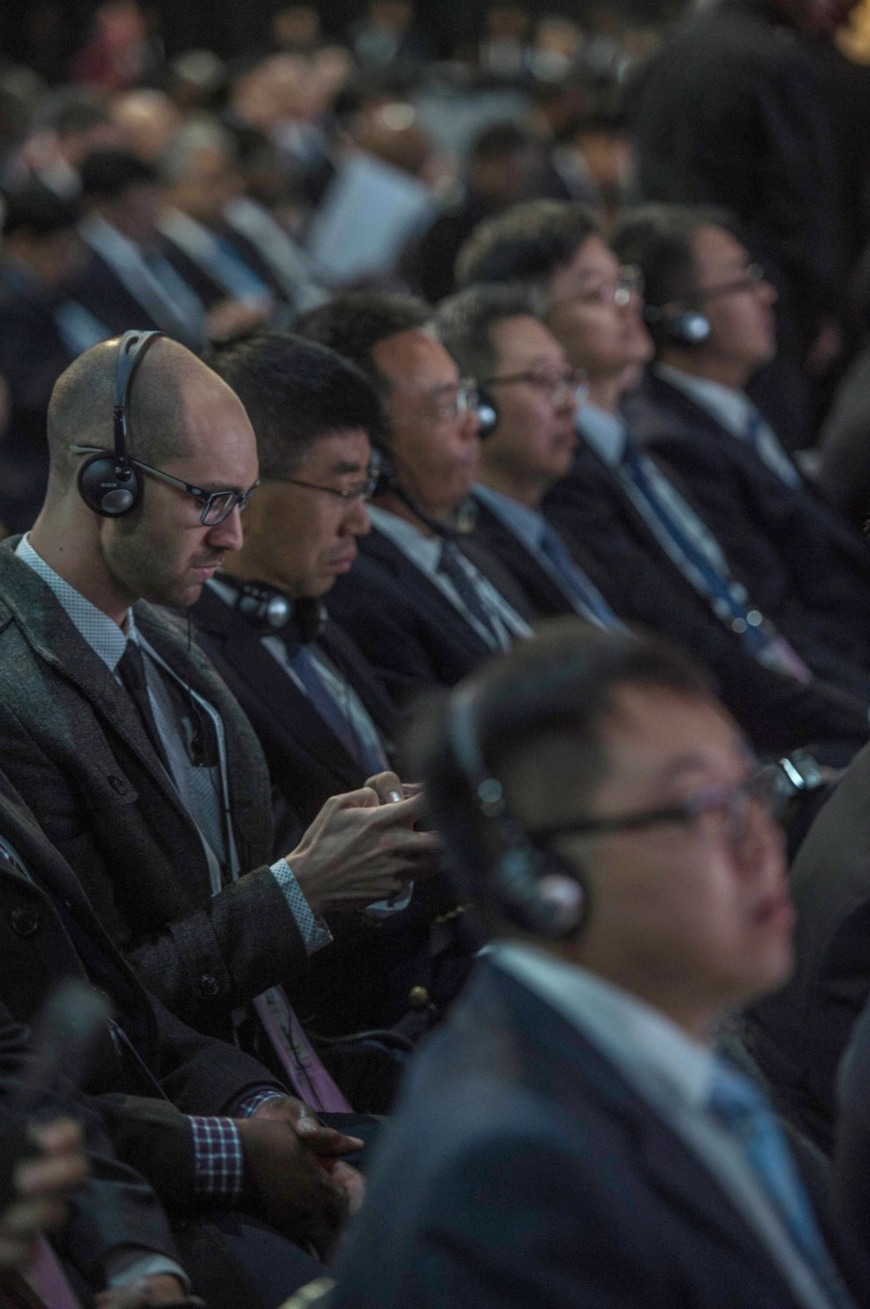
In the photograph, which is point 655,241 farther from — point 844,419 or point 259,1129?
point 259,1129

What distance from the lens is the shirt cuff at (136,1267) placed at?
132cm

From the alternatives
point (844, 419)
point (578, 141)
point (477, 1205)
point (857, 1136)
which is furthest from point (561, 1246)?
point (578, 141)

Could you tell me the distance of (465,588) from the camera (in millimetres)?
2479

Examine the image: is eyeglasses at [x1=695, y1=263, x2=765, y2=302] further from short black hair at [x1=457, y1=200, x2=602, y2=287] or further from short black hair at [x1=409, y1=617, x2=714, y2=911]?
short black hair at [x1=409, y1=617, x2=714, y2=911]

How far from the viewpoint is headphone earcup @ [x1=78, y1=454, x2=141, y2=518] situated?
1.75 m

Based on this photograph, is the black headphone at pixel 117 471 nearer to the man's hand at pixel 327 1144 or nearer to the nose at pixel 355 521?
the nose at pixel 355 521

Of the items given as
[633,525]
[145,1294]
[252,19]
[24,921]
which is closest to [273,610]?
[24,921]

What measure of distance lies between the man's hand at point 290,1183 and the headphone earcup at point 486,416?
137 cm

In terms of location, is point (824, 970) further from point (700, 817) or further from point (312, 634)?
point (312, 634)

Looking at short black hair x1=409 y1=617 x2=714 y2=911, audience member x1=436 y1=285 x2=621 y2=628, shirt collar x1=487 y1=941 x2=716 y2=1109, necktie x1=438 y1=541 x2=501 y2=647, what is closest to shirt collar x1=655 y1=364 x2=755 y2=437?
audience member x1=436 y1=285 x2=621 y2=628

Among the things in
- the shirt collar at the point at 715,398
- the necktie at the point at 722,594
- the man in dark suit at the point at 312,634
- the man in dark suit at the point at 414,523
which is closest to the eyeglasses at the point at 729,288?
the shirt collar at the point at 715,398

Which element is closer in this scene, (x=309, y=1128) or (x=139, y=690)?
(x=309, y=1128)

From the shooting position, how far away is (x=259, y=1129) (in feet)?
Result: 5.03

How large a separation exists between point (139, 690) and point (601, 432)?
5.29 ft
